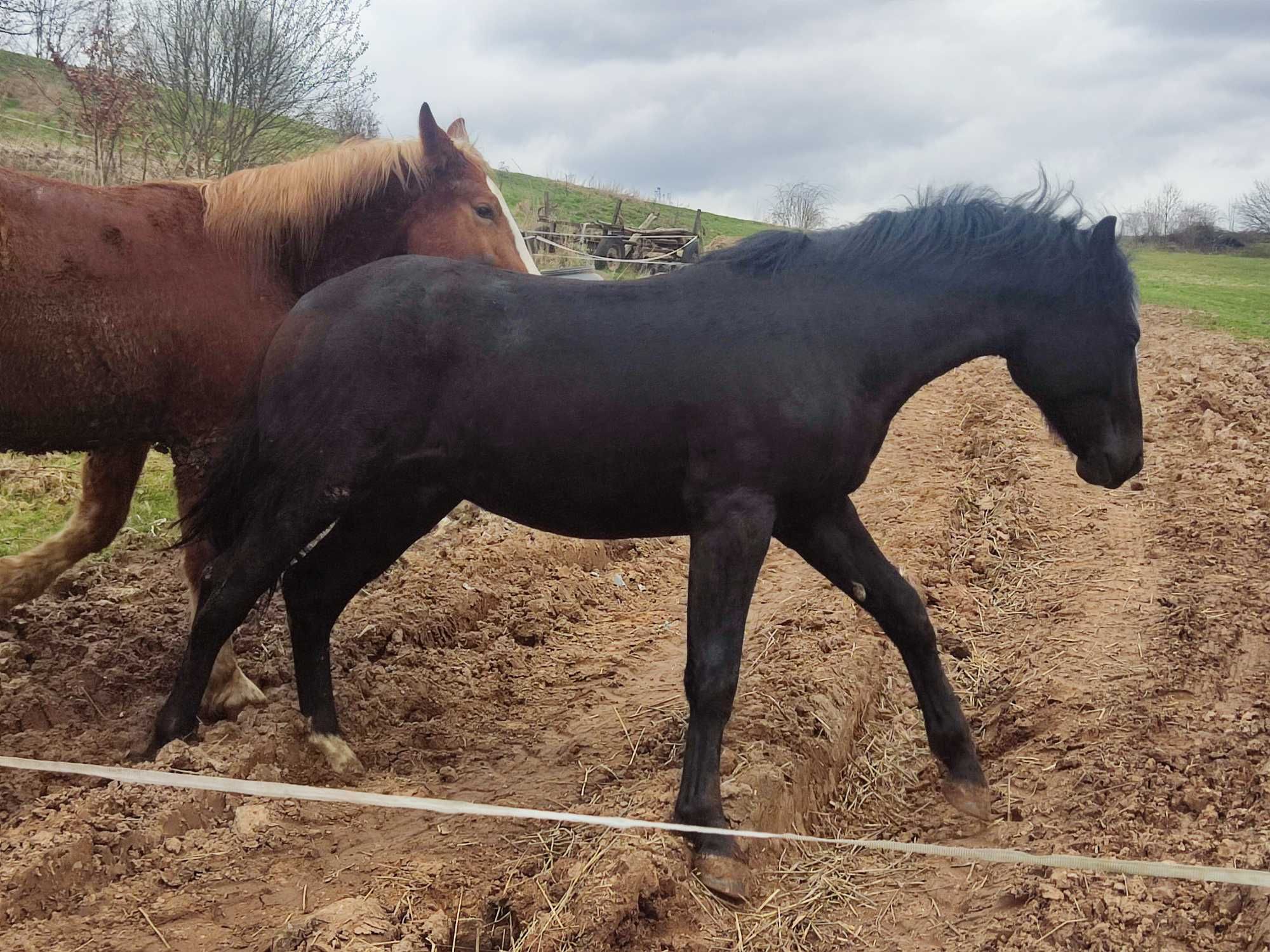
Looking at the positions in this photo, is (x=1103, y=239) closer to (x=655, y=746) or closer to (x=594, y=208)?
(x=655, y=746)

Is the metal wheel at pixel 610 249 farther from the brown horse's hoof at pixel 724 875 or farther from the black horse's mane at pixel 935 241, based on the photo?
the brown horse's hoof at pixel 724 875

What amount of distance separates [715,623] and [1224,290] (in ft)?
63.9

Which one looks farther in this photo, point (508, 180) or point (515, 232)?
point (508, 180)

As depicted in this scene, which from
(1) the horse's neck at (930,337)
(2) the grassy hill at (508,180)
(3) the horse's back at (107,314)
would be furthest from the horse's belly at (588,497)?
(2) the grassy hill at (508,180)

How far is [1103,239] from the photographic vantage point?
352cm

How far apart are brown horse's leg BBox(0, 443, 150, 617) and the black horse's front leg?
299 centimetres

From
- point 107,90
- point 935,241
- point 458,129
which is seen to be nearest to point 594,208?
point 107,90

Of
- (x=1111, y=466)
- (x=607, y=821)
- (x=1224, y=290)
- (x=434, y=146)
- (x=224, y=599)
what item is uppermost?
(x=434, y=146)

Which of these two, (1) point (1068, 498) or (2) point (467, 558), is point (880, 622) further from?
(1) point (1068, 498)

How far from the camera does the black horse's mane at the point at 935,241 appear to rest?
3.56 metres

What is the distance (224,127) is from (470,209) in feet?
33.4

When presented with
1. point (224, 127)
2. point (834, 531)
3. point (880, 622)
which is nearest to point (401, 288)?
point (834, 531)

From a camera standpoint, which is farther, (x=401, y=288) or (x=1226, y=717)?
(x=1226, y=717)

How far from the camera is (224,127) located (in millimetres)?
13344
